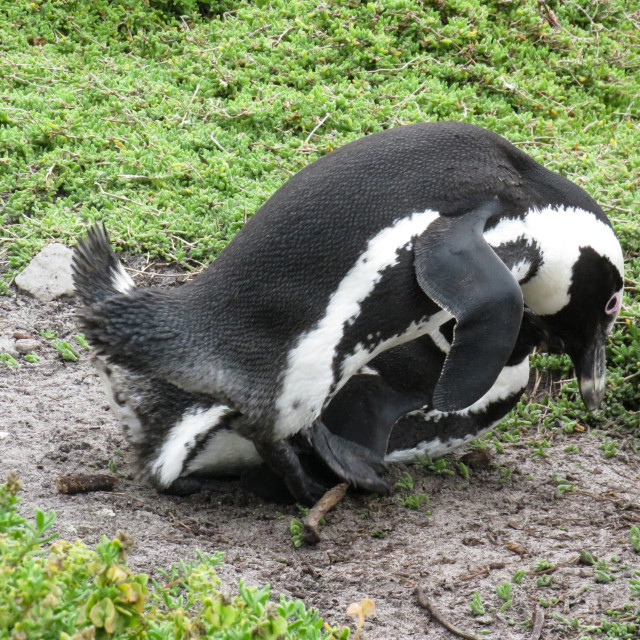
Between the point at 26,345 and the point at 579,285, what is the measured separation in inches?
78.7

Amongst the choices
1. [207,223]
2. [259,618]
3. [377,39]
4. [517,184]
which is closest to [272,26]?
[377,39]

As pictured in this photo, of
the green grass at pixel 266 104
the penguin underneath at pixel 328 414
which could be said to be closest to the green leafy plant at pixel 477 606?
the penguin underneath at pixel 328 414

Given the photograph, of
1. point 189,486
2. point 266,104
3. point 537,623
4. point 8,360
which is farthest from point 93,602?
point 266,104

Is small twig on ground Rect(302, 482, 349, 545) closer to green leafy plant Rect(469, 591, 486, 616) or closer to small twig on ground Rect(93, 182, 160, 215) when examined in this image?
green leafy plant Rect(469, 591, 486, 616)

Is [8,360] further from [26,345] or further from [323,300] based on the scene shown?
[323,300]

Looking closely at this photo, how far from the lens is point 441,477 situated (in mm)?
3223

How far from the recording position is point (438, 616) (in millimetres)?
2301

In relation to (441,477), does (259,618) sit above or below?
above

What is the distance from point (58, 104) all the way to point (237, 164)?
40.9 inches

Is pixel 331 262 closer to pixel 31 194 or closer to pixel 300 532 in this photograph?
pixel 300 532

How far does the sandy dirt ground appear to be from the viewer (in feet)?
7.82

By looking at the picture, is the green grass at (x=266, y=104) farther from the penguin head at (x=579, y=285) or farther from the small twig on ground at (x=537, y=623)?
the small twig on ground at (x=537, y=623)

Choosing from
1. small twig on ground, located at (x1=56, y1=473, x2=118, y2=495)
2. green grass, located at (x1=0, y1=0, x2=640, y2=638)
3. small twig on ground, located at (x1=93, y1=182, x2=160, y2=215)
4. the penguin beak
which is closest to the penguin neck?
the penguin beak

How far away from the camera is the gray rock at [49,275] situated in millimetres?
4023
